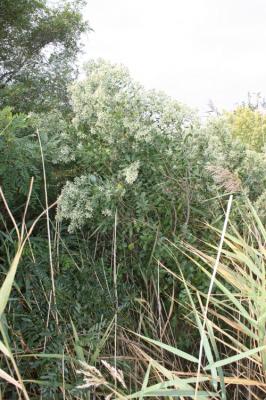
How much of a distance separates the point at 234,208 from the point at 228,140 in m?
0.59

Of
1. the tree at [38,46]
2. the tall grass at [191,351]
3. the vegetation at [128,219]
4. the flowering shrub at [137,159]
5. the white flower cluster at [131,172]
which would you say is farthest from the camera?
the tree at [38,46]

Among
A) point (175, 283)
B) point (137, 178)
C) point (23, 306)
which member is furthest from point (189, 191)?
point (23, 306)

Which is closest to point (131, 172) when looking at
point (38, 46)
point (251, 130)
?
point (251, 130)

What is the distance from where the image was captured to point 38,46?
12.2 meters

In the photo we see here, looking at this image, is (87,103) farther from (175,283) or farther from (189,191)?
(175,283)

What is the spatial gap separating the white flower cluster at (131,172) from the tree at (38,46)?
23.1 ft

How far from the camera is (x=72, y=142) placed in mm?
3578

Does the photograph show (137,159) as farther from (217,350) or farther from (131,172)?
(217,350)

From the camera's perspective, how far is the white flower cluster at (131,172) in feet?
9.82

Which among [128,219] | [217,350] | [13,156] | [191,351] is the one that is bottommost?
[191,351]

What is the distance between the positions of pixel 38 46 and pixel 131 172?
9961 millimetres

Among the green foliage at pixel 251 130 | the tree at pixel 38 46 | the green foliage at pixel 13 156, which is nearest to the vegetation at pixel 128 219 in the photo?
the green foliage at pixel 13 156

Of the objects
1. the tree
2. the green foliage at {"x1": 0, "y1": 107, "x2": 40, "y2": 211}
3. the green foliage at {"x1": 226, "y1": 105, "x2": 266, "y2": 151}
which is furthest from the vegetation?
the tree

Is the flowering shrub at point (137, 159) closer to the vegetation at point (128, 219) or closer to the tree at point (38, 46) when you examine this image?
the vegetation at point (128, 219)
